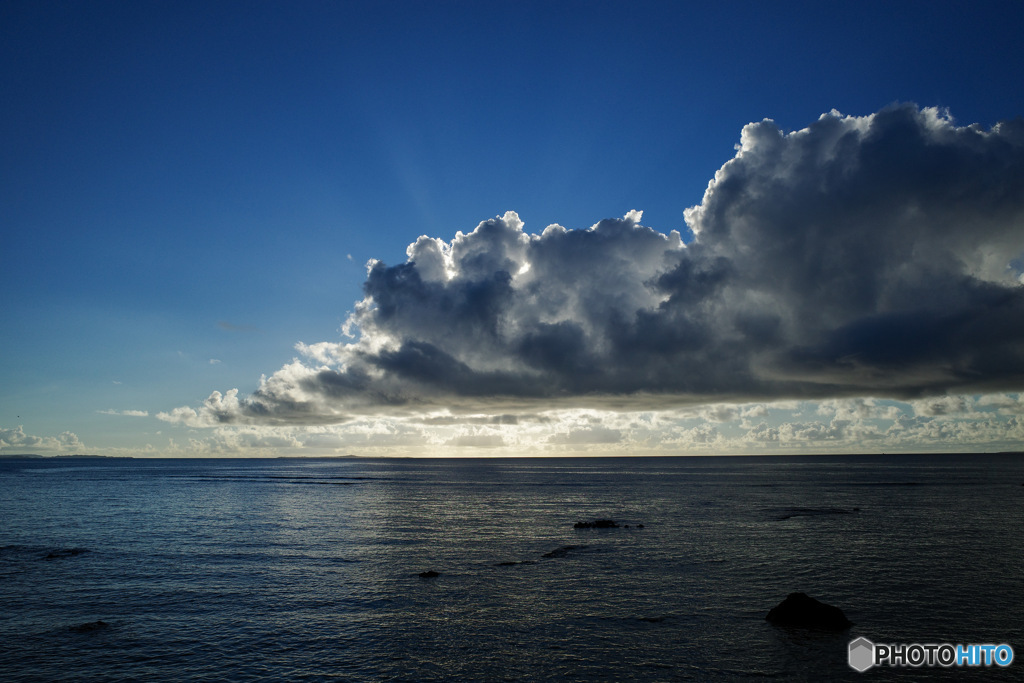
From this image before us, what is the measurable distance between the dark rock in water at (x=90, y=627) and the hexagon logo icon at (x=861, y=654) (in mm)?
42766

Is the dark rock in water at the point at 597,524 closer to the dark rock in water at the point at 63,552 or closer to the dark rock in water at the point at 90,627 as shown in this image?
the dark rock in water at the point at 90,627

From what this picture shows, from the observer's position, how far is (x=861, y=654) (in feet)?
98.7

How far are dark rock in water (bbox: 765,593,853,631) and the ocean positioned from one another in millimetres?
932

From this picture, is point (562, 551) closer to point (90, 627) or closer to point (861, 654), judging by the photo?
point (861, 654)

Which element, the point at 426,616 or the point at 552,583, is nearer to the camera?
the point at 426,616

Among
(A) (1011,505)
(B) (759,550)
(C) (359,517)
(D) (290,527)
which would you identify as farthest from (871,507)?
(D) (290,527)

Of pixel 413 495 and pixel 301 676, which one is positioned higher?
pixel 301 676

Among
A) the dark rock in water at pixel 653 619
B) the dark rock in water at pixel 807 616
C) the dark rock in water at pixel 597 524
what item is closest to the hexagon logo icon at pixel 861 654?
the dark rock in water at pixel 807 616

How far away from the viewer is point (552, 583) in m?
44.8

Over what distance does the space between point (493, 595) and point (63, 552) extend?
47.0 metres

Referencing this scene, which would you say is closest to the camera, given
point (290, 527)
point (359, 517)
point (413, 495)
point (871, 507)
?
point (290, 527)

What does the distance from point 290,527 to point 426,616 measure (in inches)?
1859

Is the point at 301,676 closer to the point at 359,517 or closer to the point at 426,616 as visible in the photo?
the point at 426,616

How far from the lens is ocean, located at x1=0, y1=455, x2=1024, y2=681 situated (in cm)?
2919
